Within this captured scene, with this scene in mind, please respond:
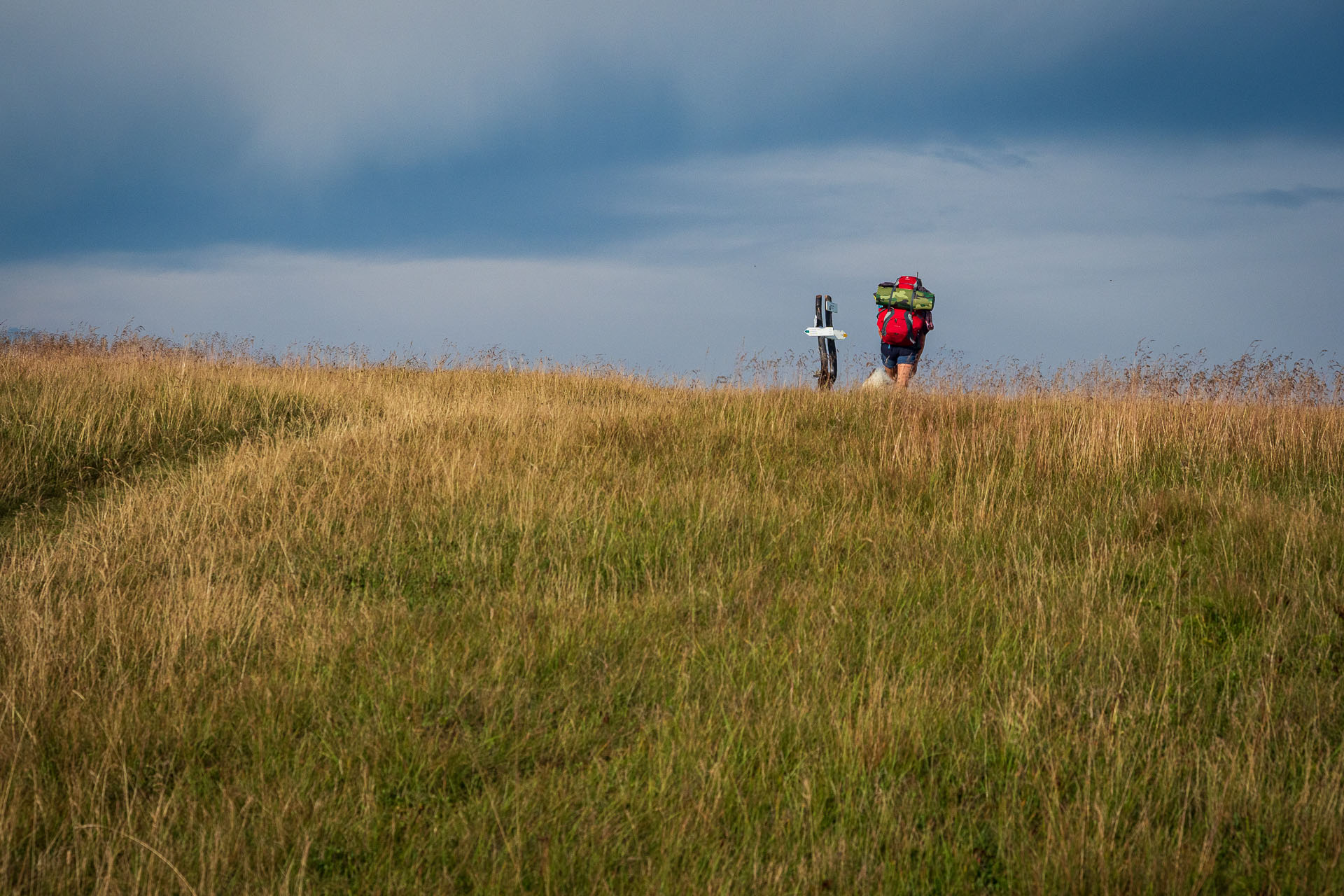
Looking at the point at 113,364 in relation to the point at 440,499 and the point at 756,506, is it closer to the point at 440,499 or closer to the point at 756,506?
the point at 440,499

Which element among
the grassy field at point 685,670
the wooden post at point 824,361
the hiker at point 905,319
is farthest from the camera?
the wooden post at point 824,361

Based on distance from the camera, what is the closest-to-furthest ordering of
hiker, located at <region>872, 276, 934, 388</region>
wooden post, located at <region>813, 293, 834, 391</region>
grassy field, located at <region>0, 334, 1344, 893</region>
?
grassy field, located at <region>0, 334, 1344, 893</region>, hiker, located at <region>872, 276, 934, 388</region>, wooden post, located at <region>813, 293, 834, 391</region>

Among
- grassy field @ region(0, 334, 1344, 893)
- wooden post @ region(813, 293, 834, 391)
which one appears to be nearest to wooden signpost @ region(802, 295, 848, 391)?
wooden post @ region(813, 293, 834, 391)

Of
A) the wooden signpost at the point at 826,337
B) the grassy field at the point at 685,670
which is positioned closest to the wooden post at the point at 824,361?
the wooden signpost at the point at 826,337

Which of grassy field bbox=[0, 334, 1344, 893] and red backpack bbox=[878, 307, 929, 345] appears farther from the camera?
red backpack bbox=[878, 307, 929, 345]

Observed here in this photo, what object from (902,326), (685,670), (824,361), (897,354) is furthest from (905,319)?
(685,670)

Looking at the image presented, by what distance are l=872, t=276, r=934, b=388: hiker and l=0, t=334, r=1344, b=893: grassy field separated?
4726 mm

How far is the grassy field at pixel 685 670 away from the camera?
2793mm

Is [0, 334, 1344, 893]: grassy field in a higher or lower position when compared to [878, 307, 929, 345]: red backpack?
lower

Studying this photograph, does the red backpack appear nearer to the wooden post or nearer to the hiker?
the hiker

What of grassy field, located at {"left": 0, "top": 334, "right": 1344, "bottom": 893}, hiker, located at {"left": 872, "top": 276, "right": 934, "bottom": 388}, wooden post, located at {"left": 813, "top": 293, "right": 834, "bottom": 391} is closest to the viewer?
grassy field, located at {"left": 0, "top": 334, "right": 1344, "bottom": 893}

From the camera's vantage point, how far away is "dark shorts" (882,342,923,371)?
1272 cm

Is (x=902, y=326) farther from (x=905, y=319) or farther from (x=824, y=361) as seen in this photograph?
(x=824, y=361)

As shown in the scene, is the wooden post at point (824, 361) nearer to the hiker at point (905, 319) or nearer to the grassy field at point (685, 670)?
the hiker at point (905, 319)
